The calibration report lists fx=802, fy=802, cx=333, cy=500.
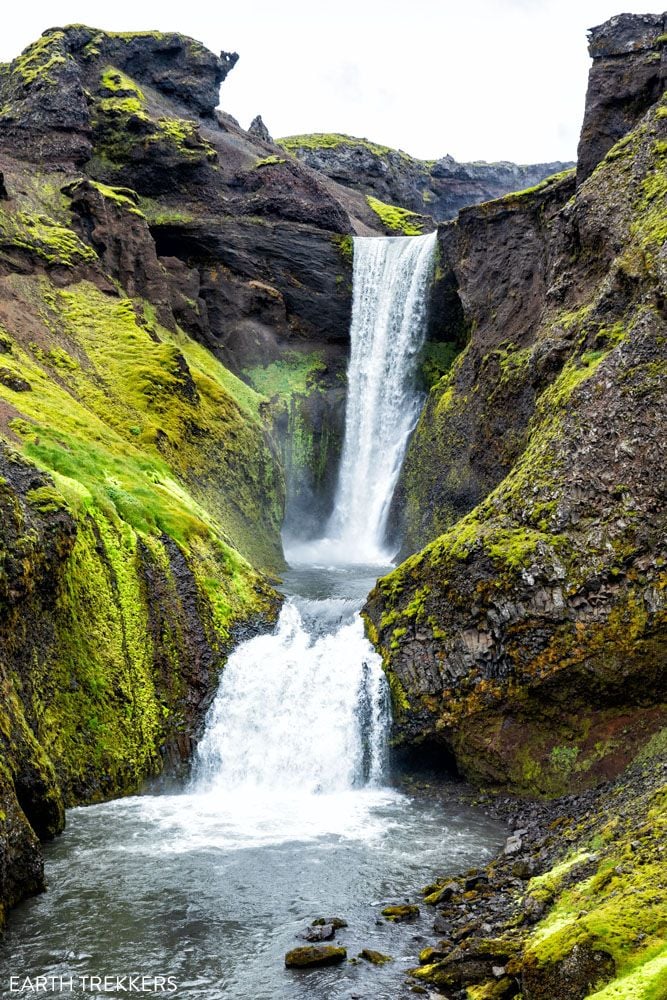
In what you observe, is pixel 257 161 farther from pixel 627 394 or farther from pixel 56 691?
pixel 56 691

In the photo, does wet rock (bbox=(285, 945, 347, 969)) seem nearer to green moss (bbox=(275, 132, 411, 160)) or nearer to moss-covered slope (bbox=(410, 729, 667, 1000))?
moss-covered slope (bbox=(410, 729, 667, 1000))

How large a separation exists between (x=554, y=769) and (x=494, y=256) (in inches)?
1130

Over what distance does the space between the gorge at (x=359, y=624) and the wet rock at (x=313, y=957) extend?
224 millimetres

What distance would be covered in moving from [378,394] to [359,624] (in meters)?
25.7

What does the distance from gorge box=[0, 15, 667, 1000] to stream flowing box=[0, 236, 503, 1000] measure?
3.4 inches

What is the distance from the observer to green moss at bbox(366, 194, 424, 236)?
73062mm

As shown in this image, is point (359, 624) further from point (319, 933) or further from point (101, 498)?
point (319, 933)

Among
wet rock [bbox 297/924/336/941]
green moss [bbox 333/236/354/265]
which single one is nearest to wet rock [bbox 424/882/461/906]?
wet rock [bbox 297/924/336/941]

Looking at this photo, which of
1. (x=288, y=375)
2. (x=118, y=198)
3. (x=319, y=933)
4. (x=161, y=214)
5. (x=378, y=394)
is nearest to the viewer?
(x=319, y=933)

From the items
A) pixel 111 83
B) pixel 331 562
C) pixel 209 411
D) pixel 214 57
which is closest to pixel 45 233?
pixel 209 411

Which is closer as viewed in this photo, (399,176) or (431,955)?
(431,955)

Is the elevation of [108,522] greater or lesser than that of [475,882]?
greater

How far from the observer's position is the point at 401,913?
14.6 meters

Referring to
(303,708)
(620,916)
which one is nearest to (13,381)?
(303,708)
